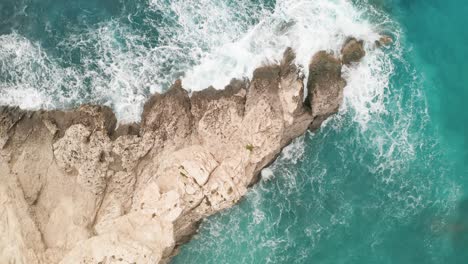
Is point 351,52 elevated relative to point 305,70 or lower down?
elevated

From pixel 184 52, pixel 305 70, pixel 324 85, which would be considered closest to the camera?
pixel 324 85

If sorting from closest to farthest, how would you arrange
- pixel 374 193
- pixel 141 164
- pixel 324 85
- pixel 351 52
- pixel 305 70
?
pixel 141 164
pixel 324 85
pixel 305 70
pixel 374 193
pixel 351 52

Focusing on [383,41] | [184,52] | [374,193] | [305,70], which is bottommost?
[374,193]

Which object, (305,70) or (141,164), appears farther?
(305,70)

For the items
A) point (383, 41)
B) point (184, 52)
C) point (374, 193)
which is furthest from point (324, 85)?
point (184, 52)

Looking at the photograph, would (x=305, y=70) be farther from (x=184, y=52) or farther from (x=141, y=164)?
(x=141, y=164)

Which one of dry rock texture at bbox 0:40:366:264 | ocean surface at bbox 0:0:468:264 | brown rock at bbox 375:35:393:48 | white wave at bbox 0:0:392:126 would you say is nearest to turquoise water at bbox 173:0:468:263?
ocean surface at bbox 0:0:468:264

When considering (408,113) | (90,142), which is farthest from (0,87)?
(408,113)
